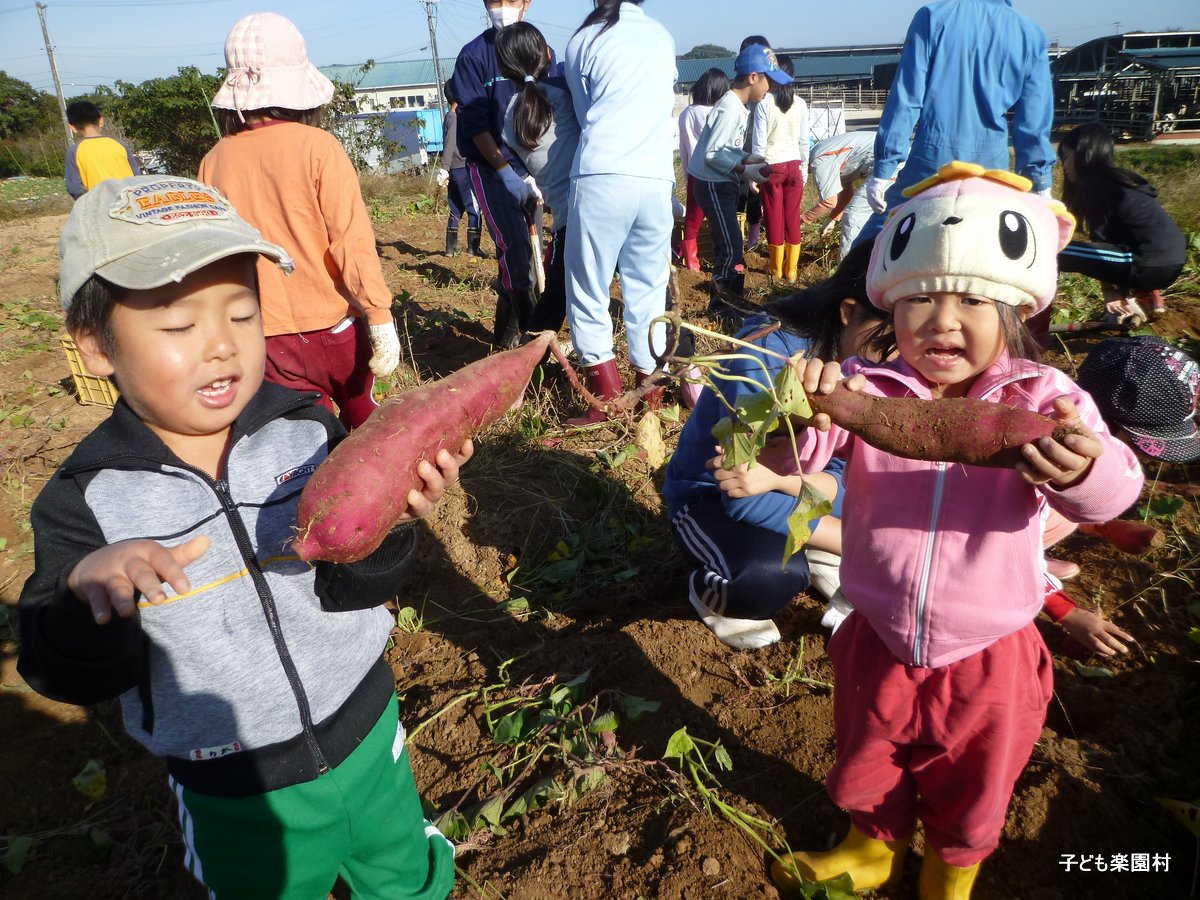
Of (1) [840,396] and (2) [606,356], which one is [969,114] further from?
(1) [840,396]

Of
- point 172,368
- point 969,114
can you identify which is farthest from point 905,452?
point 969,114

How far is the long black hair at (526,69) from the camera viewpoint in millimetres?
3912

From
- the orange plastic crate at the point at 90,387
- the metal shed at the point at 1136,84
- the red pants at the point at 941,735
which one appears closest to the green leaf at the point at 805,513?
the red pants at the point at 941,735

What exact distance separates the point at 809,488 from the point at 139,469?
1216 mm

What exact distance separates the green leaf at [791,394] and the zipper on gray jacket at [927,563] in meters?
0.35

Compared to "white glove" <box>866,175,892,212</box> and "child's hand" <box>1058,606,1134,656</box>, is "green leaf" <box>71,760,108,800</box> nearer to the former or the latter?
"child's hand" <box>1058,606,1134,656</box>

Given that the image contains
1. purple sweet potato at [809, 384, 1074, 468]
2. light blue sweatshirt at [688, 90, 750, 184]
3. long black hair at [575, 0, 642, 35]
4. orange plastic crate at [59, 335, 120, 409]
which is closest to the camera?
purple sweet potato at [809, 384, 1074, 468]

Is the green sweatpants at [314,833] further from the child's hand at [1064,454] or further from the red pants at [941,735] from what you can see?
the child's hand at [1064,454]

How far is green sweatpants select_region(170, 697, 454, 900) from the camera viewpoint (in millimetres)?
1406

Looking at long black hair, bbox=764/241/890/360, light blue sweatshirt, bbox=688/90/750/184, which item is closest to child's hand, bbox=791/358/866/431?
long black hair, bbox=764/241/890/360

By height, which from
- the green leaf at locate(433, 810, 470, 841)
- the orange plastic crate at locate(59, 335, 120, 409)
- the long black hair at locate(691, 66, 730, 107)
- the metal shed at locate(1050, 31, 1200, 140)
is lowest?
the green leaf at locate(433, 810, 470, 841)

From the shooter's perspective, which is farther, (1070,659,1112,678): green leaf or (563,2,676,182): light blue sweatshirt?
(563,2,676,182): light blue sweatshirt

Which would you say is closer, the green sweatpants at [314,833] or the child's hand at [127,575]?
the child's hand at [127,575]

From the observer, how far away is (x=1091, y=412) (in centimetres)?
141
